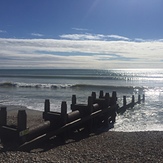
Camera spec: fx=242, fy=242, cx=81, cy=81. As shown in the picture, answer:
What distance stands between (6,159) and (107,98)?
339 inches

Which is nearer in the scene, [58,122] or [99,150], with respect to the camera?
[99,150]

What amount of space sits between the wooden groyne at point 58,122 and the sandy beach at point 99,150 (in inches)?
18.6

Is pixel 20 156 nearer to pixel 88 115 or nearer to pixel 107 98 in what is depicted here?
pixel 88 115

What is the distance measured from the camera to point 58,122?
10789mm

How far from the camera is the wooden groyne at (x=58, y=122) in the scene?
9023mm

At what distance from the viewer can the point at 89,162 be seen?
25.9 ft

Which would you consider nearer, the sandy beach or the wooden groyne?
the sandy beach

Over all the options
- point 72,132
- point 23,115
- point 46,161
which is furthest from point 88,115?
point 46,161

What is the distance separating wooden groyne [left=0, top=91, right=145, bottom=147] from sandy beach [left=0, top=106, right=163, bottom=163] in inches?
18.6

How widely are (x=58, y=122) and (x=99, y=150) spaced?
94.2 inches

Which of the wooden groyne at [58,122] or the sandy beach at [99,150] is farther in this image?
the wooden groyne at [58,122]

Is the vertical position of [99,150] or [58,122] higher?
[58,122]

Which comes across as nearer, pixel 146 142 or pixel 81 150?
pixel 81 150

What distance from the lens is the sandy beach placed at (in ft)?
26.2
